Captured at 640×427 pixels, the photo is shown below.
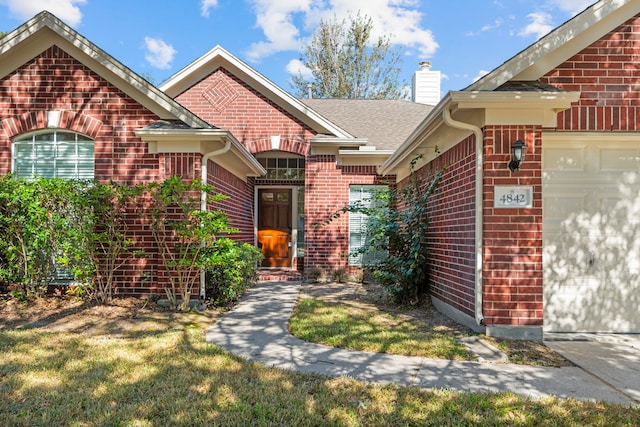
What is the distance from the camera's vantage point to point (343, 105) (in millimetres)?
14336

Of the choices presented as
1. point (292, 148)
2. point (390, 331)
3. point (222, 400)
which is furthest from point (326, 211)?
point (222, 400)

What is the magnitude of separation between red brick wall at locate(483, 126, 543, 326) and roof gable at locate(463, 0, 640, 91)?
638 millimetres

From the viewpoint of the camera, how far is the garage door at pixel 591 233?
5.21 m

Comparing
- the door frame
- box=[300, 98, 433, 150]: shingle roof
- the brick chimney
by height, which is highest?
the brick chimney

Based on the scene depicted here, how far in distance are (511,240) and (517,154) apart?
38.6 inches

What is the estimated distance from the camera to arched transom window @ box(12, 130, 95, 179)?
22.7 feet

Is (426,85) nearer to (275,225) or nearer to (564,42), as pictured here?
(275,225)

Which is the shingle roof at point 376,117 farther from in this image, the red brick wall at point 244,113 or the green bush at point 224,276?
the green bush at point 224,276

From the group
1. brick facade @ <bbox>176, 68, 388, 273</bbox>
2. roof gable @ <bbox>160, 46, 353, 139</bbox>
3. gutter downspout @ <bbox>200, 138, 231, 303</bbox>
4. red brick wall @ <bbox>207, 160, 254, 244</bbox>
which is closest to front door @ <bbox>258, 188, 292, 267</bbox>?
red brick wall @ <bbox>207, 160, 254, 244</bbox>

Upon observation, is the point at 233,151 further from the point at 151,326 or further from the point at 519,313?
the point at 519,313

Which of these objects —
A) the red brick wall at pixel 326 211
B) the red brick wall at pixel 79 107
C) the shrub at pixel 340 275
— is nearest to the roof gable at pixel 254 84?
the red brick wall at pixel 326 211

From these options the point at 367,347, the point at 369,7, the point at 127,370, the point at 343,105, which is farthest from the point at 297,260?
the point at 369,7

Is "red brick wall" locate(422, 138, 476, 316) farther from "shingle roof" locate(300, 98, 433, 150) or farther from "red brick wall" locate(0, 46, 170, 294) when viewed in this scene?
"red brick wall" locate(0, 46, 170, 294)

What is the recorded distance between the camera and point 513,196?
4883 mm
